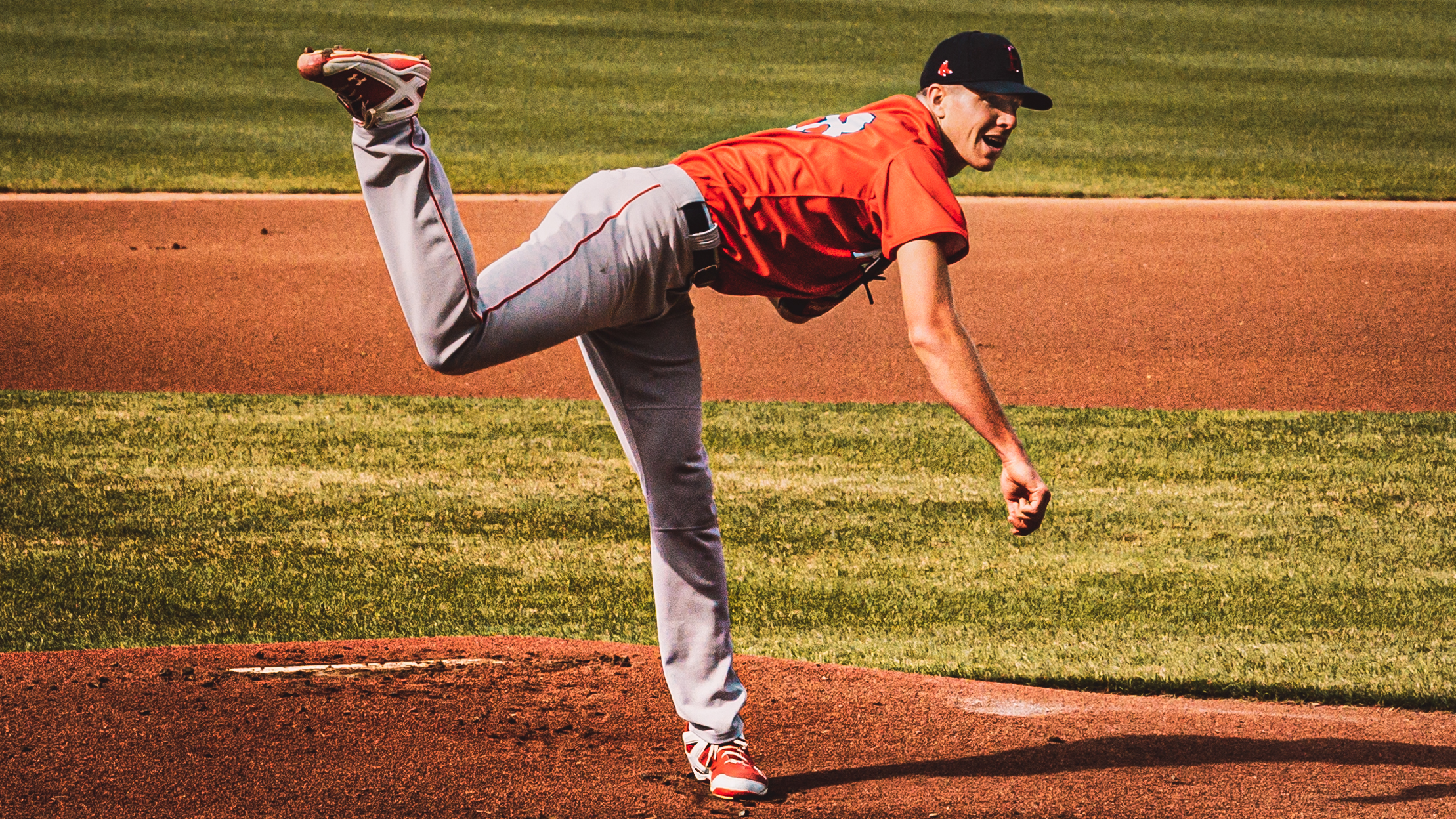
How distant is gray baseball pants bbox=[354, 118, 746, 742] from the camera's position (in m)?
3.01

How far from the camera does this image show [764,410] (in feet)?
25.7

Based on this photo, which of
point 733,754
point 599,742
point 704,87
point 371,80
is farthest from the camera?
point 704,87

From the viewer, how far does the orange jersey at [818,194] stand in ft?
10.1

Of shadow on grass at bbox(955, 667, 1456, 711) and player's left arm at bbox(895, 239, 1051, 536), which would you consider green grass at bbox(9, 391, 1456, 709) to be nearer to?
shadow on grass at bbox(955, 667, 1456, 711)

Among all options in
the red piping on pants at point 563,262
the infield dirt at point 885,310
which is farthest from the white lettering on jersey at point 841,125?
the infield dirt at point 885,310

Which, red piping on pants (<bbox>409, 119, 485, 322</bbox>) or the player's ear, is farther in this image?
the player's ear

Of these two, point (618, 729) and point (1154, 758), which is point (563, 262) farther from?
point (1154, 758)

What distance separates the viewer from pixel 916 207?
3.00 meters

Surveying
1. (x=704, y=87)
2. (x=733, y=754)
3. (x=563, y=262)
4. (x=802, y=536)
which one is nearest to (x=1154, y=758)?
(x=733, y=754)

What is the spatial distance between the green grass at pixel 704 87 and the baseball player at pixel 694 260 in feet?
29.3

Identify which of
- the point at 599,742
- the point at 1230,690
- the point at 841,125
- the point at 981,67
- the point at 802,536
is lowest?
the point at 802,536

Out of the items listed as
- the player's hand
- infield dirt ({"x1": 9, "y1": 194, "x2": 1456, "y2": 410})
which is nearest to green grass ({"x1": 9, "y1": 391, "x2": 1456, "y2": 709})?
infield dirt ({"x1": 9, "y1": 194, "x2": 1456, "y2": 410})

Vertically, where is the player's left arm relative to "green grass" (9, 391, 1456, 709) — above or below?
above

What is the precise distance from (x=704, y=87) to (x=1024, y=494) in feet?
47.2
